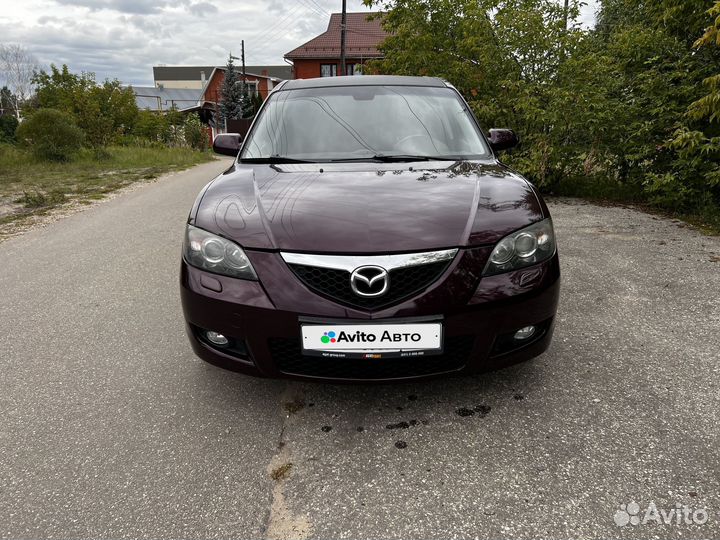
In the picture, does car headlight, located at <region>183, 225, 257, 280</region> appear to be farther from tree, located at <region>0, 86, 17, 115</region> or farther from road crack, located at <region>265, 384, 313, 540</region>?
tree, located at <region>0, 86, 17, 115</region>

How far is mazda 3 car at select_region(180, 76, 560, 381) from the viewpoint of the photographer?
2016mm

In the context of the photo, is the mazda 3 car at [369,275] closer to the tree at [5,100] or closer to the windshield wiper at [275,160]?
the windshield wiper at [275,160]

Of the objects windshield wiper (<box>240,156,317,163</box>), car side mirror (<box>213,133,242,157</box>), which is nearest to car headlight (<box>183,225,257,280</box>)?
windshield wiper (<box>240,156,317,163</box>)

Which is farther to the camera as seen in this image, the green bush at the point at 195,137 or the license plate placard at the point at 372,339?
the green bush at the point at 195,137

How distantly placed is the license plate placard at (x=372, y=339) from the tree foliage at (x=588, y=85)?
16.9ft

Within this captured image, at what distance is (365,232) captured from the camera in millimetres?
2092

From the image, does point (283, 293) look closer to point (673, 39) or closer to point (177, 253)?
point (177, 253)

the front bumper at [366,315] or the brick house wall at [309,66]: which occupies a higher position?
the brick house wall at [309,66]

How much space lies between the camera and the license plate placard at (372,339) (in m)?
2.00

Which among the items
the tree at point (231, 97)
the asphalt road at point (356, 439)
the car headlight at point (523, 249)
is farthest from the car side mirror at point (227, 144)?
the tree at point (231, 97)

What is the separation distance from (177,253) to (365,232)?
3749 millimetres

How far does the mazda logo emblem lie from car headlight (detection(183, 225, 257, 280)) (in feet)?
1.33

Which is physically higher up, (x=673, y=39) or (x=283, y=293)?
(x=673, y=39)

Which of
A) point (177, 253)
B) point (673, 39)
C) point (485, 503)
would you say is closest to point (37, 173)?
point (177, 253)
